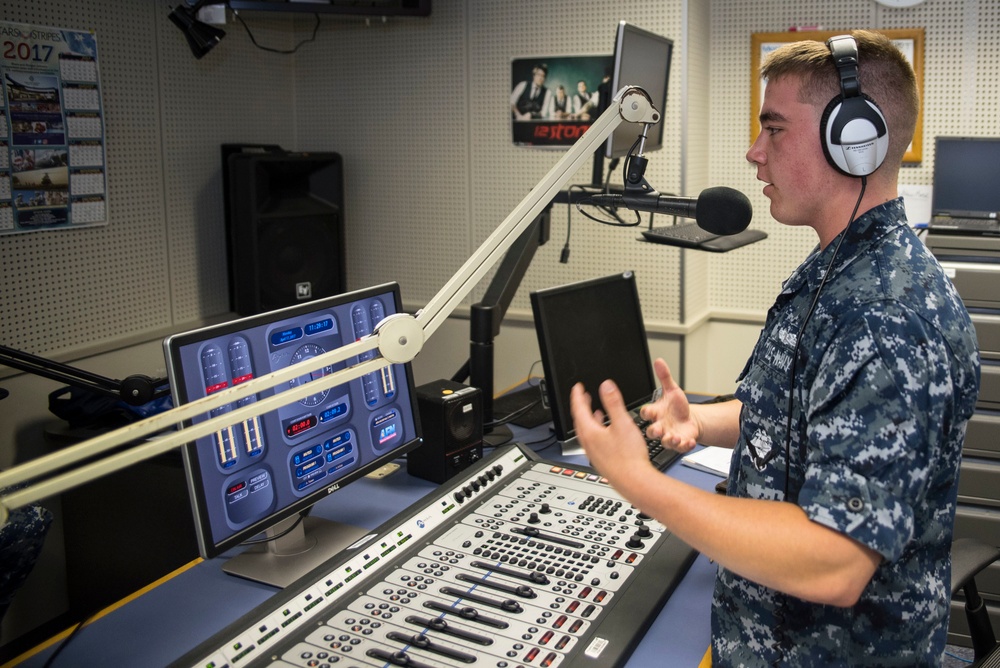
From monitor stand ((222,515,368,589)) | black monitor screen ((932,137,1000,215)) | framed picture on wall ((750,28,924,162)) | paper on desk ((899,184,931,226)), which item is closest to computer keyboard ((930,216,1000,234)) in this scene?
black monitor screen ((932,137,1000,215))

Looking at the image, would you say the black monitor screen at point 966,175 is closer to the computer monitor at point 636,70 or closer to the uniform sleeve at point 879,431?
the computer monitor at point 636,70

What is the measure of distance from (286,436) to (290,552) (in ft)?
0.80

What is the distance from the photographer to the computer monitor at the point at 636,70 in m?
1.99

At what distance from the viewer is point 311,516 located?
1.78 metres

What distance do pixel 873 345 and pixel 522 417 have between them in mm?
1477

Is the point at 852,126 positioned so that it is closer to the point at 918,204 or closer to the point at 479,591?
the point at 479,591

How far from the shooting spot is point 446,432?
1933 millimetres

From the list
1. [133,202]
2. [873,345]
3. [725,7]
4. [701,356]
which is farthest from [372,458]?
A: [725,7]

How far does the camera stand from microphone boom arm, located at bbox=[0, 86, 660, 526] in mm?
735

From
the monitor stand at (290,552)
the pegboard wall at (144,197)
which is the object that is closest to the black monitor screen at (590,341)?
the monitor stand at (290,552)

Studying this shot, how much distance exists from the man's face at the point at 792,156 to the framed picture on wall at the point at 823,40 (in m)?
1.86

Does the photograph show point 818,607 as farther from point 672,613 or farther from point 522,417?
point 522,417

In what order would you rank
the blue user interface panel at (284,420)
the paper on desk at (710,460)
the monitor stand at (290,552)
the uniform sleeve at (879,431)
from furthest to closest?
the paper on desk at (710,460), the monitor stand at (290,552), the blue user interface panel at (284,420), the uniform sleeve at (879,431)

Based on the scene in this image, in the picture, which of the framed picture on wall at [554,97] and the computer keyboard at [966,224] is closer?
the computer keyboard at [966,224]
